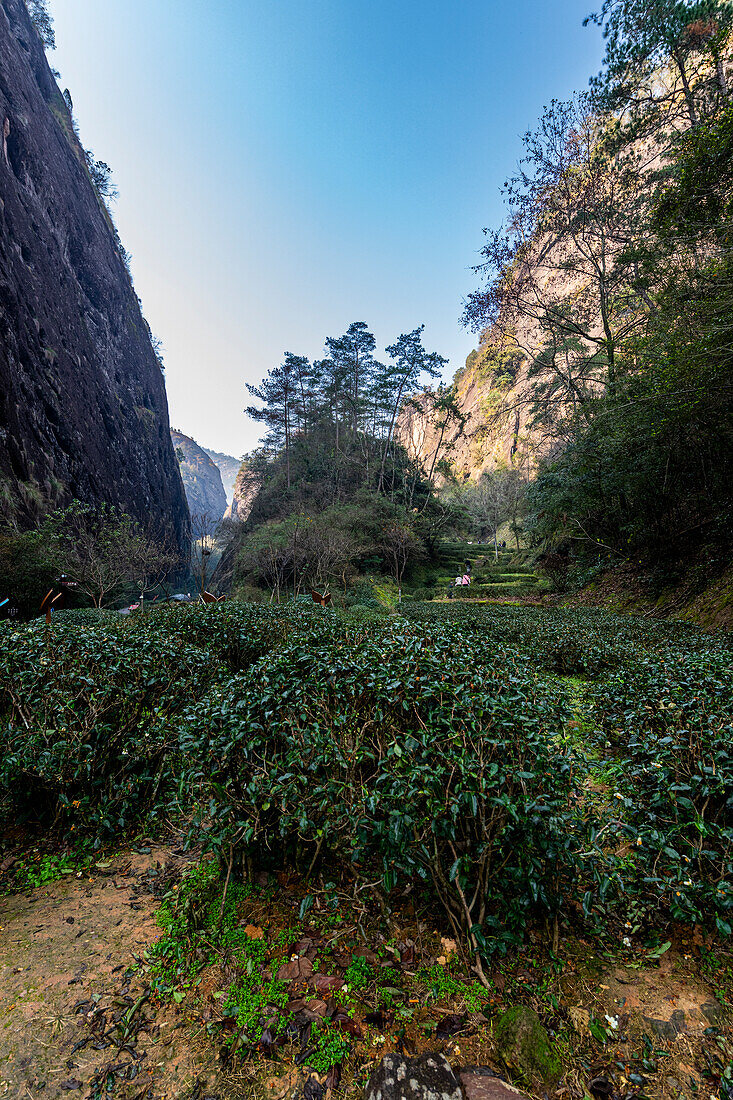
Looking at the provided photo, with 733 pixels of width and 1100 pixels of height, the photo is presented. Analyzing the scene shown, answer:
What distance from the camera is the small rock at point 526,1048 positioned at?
1.46m

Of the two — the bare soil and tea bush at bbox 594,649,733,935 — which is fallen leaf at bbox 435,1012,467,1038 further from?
tea bush at bbox 594,649,733,935

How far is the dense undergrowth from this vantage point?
1928mm

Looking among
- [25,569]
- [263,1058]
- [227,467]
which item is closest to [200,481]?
[227,467]

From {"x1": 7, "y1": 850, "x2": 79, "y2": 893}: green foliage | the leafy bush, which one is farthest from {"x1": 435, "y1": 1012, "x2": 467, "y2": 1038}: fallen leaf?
{"x1": 7, "y1": 850, "x2": 79, "y2": 893}: green foliage

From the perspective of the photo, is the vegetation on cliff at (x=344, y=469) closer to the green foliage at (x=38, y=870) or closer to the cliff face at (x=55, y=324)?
the cliff face at (x=55, y=324)

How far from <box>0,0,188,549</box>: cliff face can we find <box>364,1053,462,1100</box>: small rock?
1776 centimetres

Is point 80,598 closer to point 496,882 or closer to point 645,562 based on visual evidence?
point 496,882

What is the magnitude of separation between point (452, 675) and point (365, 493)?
77.2 feet

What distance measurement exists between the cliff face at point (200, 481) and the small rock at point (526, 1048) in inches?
3826

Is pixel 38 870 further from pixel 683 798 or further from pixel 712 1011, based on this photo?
pixel 683 798

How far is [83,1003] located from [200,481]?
11366 centimetres

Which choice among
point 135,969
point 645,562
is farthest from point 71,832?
point 645,562

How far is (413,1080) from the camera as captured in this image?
1.40 metres

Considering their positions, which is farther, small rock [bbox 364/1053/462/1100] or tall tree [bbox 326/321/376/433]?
tall tree [bbox 326/321/376/433]
